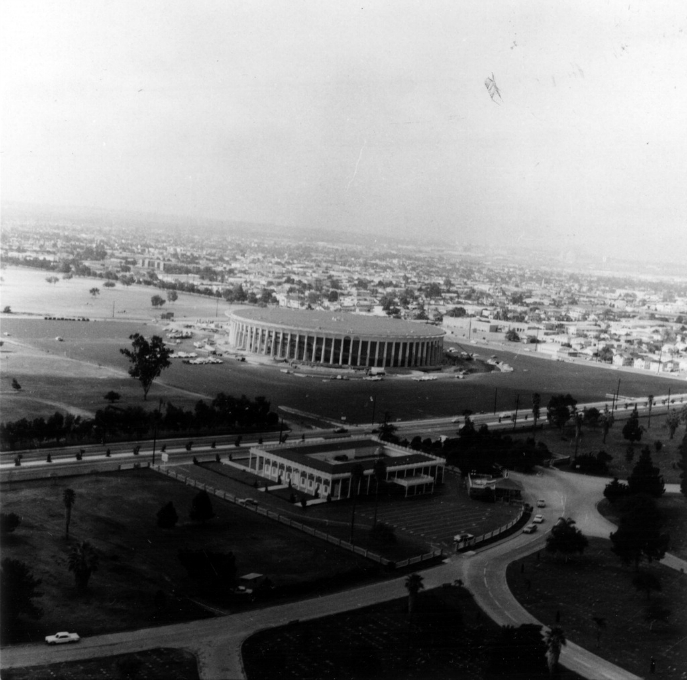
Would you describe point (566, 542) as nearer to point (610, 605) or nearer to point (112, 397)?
point (610, 605)

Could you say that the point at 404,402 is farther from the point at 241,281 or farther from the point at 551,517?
the point at 241,281

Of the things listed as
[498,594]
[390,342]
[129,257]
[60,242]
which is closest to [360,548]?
[498,594]

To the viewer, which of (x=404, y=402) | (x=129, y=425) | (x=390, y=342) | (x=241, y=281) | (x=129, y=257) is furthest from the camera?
(x=129, y=257)

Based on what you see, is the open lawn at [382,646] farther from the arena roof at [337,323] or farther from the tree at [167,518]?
the arena roof at [337,323]

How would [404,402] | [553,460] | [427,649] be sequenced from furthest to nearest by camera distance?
1. [404,402]
2. [553,460]
3. [427,649]

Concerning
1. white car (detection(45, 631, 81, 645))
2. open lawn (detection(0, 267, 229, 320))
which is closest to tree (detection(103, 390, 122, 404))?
white car (detection(45, 631, 81, 645))

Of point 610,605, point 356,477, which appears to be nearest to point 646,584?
point 610,605
